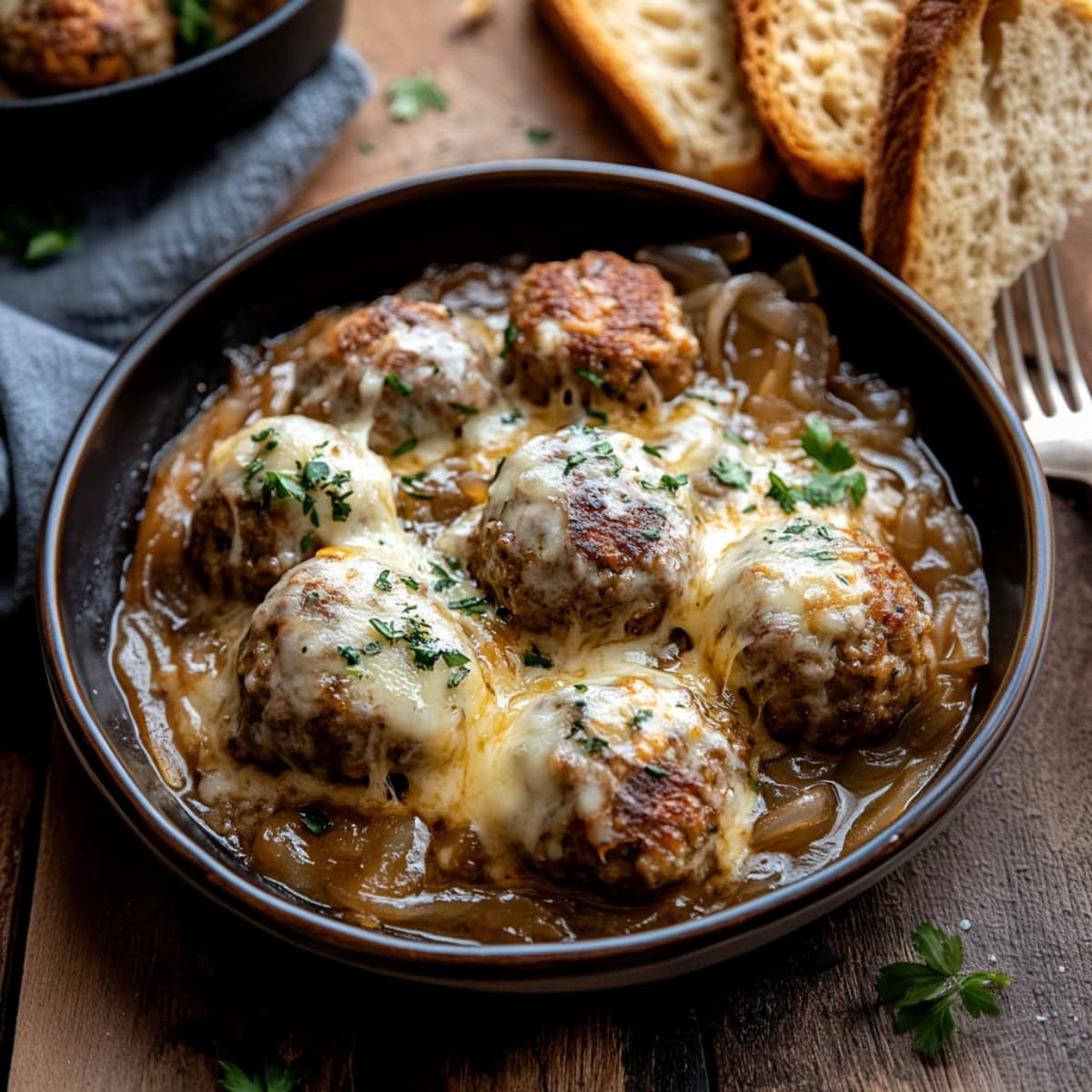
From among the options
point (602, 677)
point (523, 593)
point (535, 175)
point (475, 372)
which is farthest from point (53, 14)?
point (602, 677)

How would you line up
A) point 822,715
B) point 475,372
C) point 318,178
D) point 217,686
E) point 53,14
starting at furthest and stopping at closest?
point 318,178 → point 53,14 → point 475,372 → point 217,686 → point 822,715

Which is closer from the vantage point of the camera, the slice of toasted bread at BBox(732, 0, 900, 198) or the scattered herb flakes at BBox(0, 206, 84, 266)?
the slice of toasted bread at BBox(732, 0, 900, 198)

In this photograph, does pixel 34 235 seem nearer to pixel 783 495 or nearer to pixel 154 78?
pixel 154 78

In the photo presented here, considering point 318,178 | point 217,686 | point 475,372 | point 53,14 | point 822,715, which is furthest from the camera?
point 318,178

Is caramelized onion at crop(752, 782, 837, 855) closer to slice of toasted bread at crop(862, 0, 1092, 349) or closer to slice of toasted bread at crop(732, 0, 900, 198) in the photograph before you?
slice of toasted bread at crop(862, 0, 1092, 349)

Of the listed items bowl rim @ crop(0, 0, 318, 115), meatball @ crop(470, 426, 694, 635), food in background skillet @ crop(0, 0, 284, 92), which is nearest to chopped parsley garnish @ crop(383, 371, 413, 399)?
meatball @ crop(470, 426, 694, 635)

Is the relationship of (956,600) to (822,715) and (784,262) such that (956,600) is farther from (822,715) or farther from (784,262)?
(784,262)
